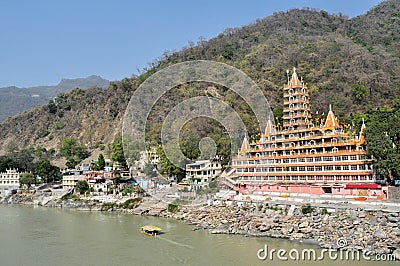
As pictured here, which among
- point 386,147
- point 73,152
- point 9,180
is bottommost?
point 9,180

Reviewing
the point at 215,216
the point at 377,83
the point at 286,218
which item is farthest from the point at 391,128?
the point at 377,83

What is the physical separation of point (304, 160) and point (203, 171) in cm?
1266

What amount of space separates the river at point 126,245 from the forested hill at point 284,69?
3033 centimetres

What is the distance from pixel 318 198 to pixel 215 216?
7.08 m

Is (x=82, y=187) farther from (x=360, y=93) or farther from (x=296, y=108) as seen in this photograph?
(x=360, y=93)

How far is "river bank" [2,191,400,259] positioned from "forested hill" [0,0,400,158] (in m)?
26.2

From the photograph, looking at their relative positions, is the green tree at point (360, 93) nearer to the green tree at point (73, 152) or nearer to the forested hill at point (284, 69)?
the forested hill at point (284, 69)

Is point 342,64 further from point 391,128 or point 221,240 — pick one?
point 221,240

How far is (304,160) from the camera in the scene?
1248 inches

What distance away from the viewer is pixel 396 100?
51.1 meters

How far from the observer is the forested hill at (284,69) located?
56.8 meters

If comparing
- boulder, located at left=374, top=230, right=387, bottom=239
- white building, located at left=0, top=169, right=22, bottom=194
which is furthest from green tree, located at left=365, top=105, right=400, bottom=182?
white building, located at left=0, top=169, right=22, bottom=194

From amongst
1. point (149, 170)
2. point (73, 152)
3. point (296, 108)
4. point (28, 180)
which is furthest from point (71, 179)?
point (296, 108)

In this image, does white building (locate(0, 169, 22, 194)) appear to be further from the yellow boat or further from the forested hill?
the yellow boat
